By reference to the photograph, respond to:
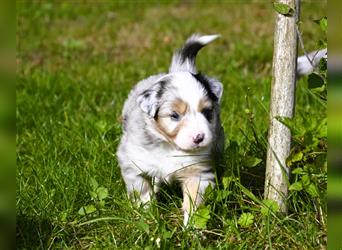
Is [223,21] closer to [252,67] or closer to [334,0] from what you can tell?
[252,67]

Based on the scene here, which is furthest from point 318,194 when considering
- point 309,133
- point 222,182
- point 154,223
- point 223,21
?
point 223,21

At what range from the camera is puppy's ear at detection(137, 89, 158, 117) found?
145 inches

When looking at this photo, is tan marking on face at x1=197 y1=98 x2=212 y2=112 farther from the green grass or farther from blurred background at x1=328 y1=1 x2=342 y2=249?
blurred background at x1=328 y1=1 x2=342 y2=249

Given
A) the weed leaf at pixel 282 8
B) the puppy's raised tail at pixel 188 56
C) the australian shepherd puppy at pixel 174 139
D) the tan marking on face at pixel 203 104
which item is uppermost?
the weed leaf at pixel 282 8

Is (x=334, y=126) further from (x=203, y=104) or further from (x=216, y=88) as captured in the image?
(x=216, y=88)

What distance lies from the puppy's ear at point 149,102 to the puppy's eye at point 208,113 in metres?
0.26

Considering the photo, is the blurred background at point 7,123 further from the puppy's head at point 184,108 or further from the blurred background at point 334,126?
the puppy's head at point 184,108

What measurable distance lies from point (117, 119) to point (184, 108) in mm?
1560

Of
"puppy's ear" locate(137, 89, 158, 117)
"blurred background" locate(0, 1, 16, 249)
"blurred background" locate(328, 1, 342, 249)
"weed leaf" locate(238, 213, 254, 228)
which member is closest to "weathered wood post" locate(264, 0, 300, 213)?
"weed leaf" locate(238, 213, 254, 228)

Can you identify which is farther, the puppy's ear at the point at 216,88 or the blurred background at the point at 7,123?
the puppy's ear at the point at 216,88

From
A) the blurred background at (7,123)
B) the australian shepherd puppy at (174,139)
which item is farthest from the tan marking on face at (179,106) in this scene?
the blurred background at (7,123)

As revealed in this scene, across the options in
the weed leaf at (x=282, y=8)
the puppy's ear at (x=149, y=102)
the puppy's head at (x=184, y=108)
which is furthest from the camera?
the puppy's ear at (x=149, y=102)

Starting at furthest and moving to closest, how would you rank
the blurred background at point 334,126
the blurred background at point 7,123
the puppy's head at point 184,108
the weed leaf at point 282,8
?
the puppy's head at point 184,108 < the weed leaf at point 282,8 < the blurred background at point 334,126 < the blurred background at point 7,123

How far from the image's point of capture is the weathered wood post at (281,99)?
3.27 m
